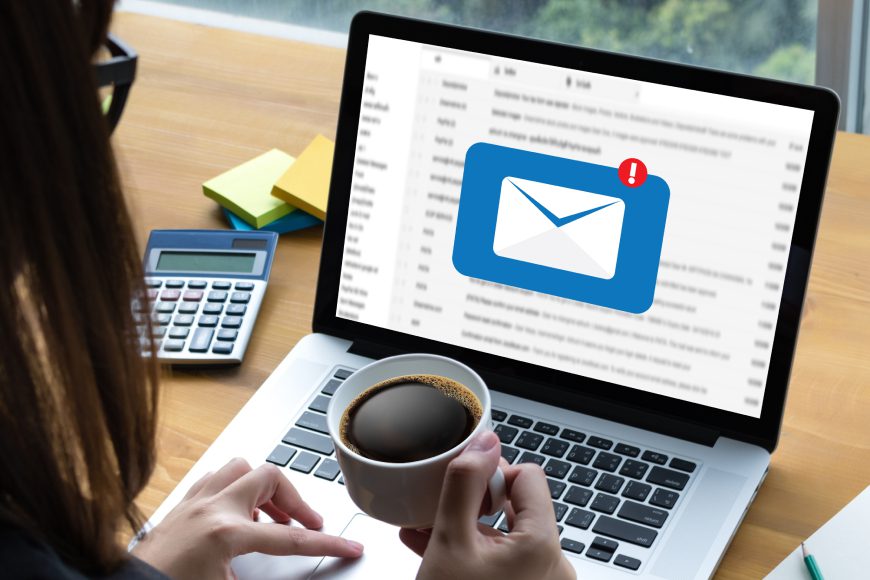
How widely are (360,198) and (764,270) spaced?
325mm

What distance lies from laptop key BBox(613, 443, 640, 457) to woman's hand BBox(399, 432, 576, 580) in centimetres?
18

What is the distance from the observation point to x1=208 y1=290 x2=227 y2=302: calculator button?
0.95m

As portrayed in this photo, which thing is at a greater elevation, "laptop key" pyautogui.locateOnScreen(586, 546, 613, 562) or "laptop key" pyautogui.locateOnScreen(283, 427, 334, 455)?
"laptop key" pyautogui.locateOnScreen(283, 427, 334, 455)

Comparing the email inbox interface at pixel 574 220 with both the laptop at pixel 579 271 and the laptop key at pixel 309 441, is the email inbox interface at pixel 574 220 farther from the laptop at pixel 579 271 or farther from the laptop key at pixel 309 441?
the laptop key at pixel 309 441

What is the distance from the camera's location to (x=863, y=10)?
159cm

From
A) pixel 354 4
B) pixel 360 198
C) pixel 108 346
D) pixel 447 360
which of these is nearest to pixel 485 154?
pixel 360 198

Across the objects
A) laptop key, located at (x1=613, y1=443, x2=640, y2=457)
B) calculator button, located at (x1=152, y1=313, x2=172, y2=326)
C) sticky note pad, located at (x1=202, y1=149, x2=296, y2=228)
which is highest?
sticky note pad, located at (x1=202, y1=149, x2=296, y2=228)

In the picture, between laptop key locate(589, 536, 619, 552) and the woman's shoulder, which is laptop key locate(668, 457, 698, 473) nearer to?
laptop key locate(589, 536, 619, 552)

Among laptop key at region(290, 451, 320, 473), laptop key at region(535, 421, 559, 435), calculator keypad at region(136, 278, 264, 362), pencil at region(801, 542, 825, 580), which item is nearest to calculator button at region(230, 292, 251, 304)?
calculator keypad at region(136, 278, 264, 362)

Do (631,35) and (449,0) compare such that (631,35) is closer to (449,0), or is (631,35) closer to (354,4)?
(449,0)

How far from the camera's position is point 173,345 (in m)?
0.91

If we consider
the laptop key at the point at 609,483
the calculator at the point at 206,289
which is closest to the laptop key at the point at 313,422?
the calculator at the point at 206,289

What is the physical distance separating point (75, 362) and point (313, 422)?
0.35m

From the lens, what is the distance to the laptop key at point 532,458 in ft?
2.52
